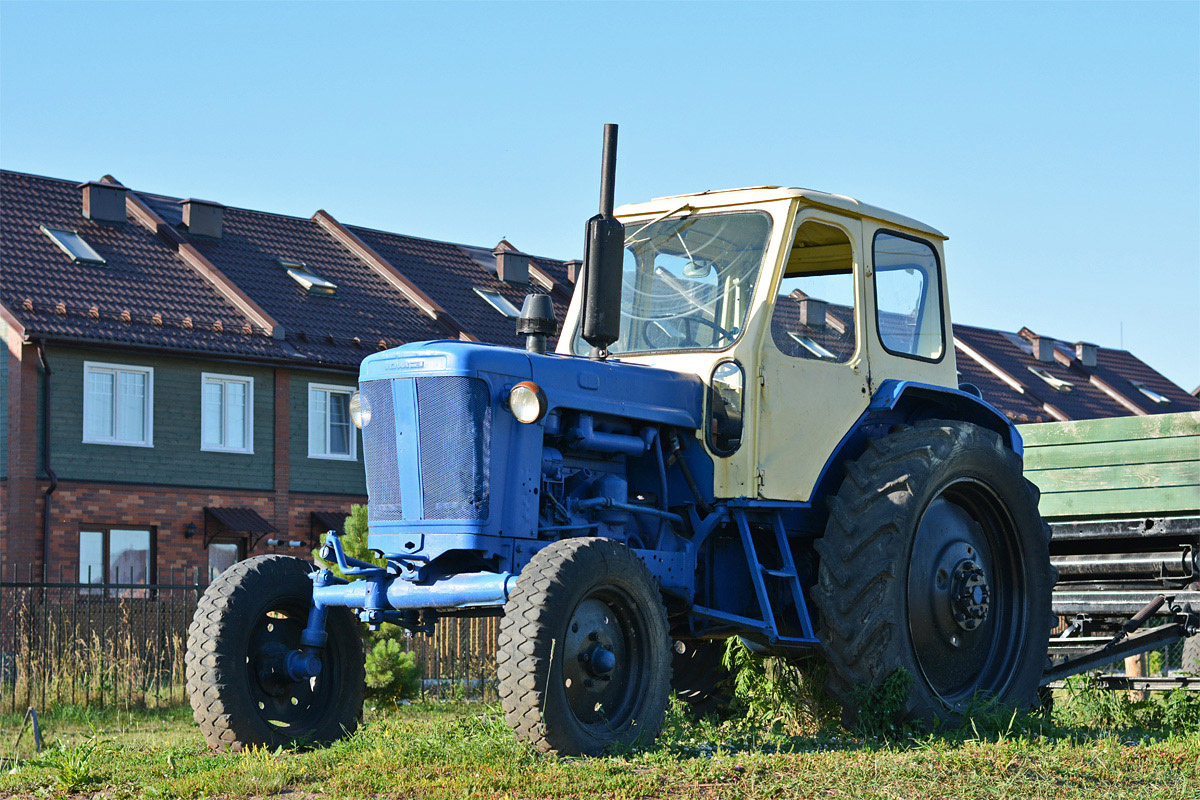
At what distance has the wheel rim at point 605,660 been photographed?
255 inches

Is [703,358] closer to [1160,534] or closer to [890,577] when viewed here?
[890,577]

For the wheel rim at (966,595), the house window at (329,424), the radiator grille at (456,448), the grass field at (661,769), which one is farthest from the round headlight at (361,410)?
the house window at (329,424)

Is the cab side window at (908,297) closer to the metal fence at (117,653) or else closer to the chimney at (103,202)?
the metal fence at (117,653)

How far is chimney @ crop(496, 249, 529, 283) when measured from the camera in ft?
112

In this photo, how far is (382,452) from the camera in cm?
732

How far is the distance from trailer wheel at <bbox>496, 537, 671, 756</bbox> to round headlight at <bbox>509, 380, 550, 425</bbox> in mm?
672

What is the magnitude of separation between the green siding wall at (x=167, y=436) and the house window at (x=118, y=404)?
0.09 metres

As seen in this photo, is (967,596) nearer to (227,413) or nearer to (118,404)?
(118,404)

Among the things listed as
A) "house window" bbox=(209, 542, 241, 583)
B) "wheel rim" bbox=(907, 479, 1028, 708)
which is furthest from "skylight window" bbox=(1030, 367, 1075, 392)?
"wheel rim" bbox=(907, 479, 1028, 708)

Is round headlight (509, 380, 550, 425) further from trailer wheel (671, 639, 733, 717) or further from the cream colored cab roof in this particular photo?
trailer wheel (671, 639, 733, 717)

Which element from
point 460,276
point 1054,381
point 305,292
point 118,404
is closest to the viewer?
point 118,404

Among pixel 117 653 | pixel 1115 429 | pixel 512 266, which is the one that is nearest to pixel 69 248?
pixel 512 266

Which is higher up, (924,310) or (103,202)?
(103,202)

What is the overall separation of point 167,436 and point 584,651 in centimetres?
1980
